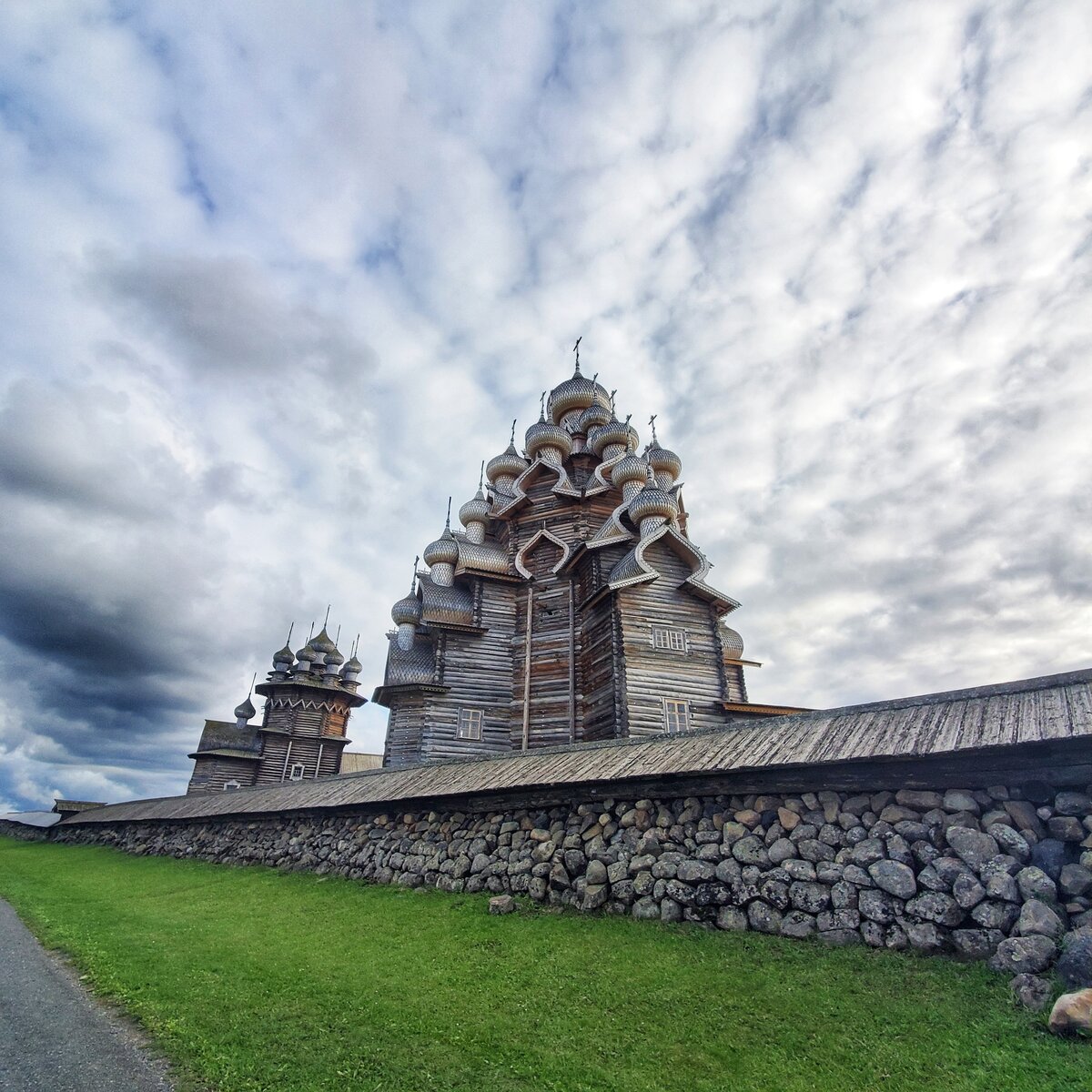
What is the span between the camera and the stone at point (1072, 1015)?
503 cm

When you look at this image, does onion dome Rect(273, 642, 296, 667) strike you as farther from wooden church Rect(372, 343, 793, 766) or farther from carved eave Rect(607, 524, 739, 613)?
carved eave Rect(607, 524, 739, 613)

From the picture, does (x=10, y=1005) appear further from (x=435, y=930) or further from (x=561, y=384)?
(x=561, y=384)

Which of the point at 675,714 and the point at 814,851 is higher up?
the point at 675,714

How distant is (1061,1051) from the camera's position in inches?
194

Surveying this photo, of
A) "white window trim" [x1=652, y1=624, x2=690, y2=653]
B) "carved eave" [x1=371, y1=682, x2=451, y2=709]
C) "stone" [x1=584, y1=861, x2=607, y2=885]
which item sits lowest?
"stone" [x1=584, y1=861, x2=607, y2=885]

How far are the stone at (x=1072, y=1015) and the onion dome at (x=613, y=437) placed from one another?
2613 cm

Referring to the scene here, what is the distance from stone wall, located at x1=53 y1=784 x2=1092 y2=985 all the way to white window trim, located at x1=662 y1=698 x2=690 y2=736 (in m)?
9.47

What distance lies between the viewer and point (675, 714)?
2011 cm

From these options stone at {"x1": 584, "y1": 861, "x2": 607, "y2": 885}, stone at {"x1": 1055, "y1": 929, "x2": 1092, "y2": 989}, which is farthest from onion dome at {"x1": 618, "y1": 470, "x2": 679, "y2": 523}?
stone at {"x1": 1055, "y1": 929, "x2": 1092, "y2": 989}

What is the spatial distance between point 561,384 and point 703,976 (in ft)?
99.4

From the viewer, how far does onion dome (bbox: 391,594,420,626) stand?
93.2 feet

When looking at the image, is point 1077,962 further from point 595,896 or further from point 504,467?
point 504,467

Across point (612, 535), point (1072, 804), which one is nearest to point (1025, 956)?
point (1072, 804)

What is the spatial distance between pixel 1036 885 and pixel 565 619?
18.9 m
